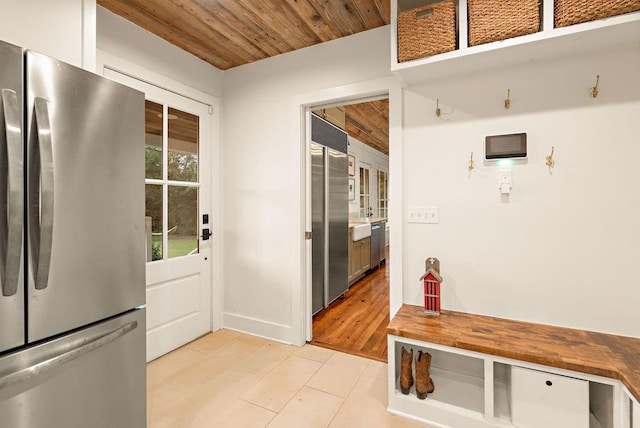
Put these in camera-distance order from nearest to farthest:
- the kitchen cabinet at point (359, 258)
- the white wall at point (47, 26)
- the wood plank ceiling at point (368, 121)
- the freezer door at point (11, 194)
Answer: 1. the freezer door at point (11, 194)
2. the white wall at point (47, 26)
3. the wood plank ceiling at point (368, 121)
4. the kitchen cabinet at point (359, 258)

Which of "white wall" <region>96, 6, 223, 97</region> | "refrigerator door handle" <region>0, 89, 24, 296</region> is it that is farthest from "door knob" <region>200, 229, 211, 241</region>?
"refrigerator door handle" <region>0, 89, 24, 296</region>

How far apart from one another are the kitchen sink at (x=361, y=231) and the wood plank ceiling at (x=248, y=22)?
264 centimetres

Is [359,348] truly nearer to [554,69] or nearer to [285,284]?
[285,284]

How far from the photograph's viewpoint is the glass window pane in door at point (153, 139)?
2.43 meters

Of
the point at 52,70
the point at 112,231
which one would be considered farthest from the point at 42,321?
the point at 52,70

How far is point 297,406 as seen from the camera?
75.8 inches

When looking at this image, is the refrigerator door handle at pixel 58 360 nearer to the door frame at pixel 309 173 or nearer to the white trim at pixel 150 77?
the door frame at pixel 309 173

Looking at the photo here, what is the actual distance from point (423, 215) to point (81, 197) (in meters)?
1.91

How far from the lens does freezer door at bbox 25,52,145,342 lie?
1021mm

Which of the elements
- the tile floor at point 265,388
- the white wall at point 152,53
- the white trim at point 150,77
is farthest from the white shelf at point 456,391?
the white wall at point 152,53

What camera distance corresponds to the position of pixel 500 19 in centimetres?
170

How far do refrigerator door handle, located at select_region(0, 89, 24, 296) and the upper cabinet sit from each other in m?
1.87

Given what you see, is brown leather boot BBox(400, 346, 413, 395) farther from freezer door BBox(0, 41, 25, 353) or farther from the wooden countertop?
freezer door BBox(0, 41, 25, 353)

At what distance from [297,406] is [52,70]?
2040mm
